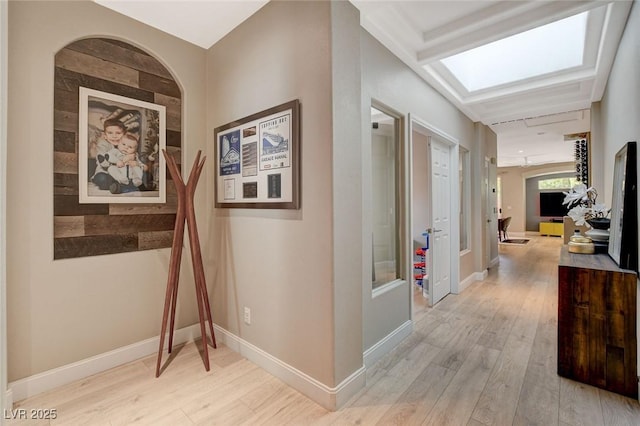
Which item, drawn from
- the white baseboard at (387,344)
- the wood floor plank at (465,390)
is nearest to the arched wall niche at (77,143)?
the white baseboard at (387,344)

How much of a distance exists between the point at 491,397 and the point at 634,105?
2221mm

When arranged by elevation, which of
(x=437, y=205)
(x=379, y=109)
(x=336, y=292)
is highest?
(x=379, y=109)

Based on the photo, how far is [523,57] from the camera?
353cm

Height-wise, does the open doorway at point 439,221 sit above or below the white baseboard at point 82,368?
above

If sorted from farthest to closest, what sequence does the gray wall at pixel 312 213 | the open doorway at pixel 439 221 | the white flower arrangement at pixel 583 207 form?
the open doorway at pixel 439 221 < the white flower arrangement at pixel 583 207 < the gray wall at pixel 312 213

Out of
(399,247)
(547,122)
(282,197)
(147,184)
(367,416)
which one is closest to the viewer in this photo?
(367,416)

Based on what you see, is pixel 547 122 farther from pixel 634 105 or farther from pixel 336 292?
pixel 336 292

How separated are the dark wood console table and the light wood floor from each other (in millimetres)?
106

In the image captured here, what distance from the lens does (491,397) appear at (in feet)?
6.60

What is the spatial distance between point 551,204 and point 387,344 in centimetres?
1314

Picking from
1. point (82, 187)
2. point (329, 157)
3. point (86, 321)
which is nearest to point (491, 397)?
point (329, 157)

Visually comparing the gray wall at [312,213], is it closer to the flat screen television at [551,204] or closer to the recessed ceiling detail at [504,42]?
the recessed ceiling detail at [504,42]

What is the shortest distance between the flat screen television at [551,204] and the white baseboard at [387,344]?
41.1 feet

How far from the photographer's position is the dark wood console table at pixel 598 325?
201cm
